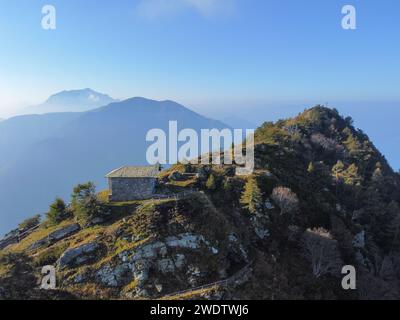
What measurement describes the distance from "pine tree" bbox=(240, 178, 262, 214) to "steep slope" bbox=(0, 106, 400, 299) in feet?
0.58

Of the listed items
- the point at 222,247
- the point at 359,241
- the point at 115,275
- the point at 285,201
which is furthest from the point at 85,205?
the point at 359,241

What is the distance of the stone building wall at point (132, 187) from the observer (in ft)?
204

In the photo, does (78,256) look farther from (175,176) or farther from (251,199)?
(251,199)

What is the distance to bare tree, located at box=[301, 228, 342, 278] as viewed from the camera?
55481 mm

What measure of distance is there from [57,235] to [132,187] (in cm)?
1463

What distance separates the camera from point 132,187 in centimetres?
6238

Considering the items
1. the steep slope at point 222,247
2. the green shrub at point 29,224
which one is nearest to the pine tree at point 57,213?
the steep slope at point 222,247

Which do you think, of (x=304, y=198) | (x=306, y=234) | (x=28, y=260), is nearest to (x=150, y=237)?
(x=28, y=260)

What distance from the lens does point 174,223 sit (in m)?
53.2

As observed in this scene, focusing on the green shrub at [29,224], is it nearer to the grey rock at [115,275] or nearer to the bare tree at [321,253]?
the grey rock at [115,275]

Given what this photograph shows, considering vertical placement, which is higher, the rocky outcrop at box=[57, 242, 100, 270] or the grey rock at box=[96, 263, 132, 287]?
the rocky outcrop at box=[57, 242, 100, 270]

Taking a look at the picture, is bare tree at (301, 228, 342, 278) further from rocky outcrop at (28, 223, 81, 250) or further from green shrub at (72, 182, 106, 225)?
rocky outcrop at (28, 223, 81, 250)

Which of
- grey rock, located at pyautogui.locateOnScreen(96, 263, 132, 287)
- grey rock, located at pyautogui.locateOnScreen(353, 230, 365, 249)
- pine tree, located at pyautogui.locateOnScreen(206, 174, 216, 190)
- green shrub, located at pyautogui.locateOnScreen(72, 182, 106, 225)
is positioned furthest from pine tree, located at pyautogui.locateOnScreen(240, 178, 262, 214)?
green shrub, located at pyautogui.locateOnScreen(72, 182, 106, 225)
